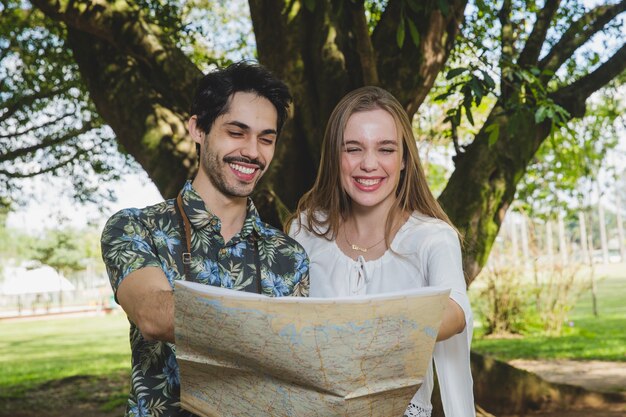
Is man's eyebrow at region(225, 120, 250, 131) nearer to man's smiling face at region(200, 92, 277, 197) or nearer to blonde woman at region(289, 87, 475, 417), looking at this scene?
man's smiling face at region(200, 92, 277, 197)

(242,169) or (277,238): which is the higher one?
(242,169)

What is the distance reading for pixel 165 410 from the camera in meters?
2.17

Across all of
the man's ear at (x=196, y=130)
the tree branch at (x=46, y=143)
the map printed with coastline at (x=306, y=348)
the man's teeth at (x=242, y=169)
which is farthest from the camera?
the tree branch at (x=46, y=143)

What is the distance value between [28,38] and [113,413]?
4.47 m

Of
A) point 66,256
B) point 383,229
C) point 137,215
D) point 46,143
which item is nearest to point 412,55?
point 383,229

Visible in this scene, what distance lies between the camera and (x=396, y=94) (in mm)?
5449

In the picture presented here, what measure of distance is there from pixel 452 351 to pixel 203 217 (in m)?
0.91

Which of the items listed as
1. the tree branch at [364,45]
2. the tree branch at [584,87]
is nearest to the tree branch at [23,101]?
the tree branch at [364,45]

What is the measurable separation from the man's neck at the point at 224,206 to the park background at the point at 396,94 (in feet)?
5.48

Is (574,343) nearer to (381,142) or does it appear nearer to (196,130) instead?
(381,142)

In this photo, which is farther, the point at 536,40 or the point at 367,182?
the point at 536,40

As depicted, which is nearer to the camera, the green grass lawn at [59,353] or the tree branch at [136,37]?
the tree branch at [136,37]

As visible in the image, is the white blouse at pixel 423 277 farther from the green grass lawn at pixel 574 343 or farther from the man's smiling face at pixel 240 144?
the green grass lawn at pixel 574 343

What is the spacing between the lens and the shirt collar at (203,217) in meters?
2.35
